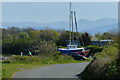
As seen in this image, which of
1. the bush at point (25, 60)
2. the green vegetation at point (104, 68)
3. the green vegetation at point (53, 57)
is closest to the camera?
the green vegetation at point (104, 68)

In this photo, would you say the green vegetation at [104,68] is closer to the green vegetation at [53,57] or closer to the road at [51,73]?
the green vegetation at [53,57]

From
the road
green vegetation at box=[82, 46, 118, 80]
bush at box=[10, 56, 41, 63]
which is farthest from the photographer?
bush at box=[10, 56, 41, 63]

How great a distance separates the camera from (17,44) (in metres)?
55.2

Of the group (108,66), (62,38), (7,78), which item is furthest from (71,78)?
(62,38)

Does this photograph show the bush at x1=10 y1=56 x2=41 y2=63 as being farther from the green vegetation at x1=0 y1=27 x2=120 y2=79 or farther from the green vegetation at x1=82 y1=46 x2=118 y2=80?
the green vegetation at x1=82 y1=46 x2=118 y2=80

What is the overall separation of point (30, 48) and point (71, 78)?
38.7 metres

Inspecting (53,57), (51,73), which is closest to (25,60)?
(53,57)

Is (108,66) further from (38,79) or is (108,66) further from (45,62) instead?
(45,62)

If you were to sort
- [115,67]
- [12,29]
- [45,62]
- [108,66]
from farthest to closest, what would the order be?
[12,29] → [45,62] → [108,66] → [115,67]

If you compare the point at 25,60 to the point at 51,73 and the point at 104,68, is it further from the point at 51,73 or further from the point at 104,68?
the point at 104,68

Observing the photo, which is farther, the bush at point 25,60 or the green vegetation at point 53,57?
the bush at point 25,60

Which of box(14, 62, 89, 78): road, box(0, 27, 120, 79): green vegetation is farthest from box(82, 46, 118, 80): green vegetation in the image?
box(14, 62, 89, 78): road

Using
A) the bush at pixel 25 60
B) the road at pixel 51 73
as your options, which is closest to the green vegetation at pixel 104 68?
the road at pixel 51 73

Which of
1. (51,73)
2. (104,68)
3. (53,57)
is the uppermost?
(104,68)
